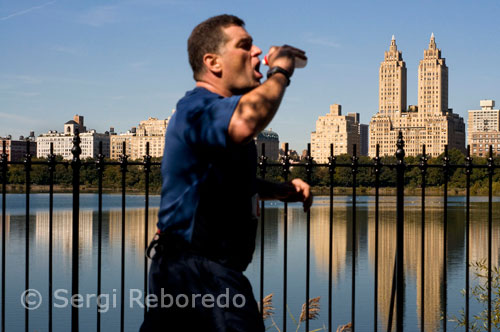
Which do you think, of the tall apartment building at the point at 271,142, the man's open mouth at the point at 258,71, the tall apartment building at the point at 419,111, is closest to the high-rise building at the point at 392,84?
the tall apartment building at the point at 419,111

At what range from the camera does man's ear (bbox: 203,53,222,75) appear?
2131 millimetres

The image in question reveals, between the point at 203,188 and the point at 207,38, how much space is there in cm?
48

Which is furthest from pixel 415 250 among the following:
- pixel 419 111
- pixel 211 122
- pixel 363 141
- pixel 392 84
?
pixel 363 141

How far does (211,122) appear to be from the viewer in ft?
6.43

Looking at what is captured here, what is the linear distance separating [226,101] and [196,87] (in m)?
0.23

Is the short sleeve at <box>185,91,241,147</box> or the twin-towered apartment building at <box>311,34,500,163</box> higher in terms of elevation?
the twin-towered apartment building at <box>311,34,500,163</box>

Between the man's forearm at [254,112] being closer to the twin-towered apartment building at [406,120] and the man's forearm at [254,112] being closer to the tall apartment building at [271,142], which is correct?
the tall apartment building at [271,142]

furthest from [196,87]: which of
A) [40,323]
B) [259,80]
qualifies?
[40,323]

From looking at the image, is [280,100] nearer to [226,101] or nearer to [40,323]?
[226,101]

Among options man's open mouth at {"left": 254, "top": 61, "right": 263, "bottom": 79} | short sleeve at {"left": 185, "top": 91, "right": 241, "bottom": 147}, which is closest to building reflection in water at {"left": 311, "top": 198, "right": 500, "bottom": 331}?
man's open mouth at {"left": 254, "top": 61, "right": 263, "bottom": 79}

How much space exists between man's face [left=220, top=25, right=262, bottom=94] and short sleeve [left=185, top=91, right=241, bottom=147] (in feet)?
0.41

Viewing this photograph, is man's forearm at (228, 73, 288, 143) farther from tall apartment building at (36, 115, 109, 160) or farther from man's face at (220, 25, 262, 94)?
tall apartment building at (36, 115, 109, 160)

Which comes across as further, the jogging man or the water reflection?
the water reflection

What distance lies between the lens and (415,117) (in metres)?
141
